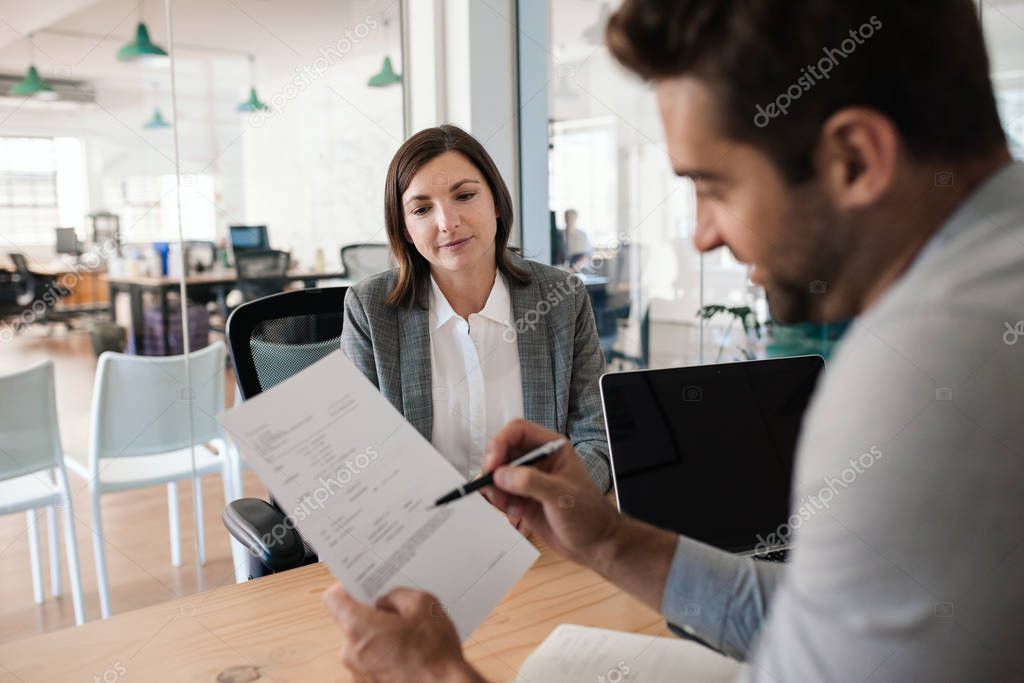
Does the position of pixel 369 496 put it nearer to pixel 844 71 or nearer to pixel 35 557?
pixel 844 71

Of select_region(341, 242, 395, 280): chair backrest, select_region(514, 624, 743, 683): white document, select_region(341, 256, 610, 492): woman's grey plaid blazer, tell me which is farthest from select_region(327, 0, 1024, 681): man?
select_region(341, 242, 395, 280): chair backrest

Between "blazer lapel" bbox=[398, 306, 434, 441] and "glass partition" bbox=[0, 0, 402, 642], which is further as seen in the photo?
"glass partition" bbox=[0, 0, 402, 642]

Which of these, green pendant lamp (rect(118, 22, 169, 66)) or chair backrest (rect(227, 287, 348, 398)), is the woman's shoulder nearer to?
chair backrest (rect(227, 287, 348, 398))

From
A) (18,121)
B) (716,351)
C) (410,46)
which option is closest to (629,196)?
(716,351)

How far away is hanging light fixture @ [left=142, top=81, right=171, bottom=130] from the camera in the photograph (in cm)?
282

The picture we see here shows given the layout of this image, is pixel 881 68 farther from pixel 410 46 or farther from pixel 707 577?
pixel 410 46

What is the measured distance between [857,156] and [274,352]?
1492 millimetres

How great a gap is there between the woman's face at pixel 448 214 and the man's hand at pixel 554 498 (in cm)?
96

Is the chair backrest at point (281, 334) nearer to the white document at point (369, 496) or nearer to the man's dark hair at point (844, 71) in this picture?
the white document at point (369, 496)

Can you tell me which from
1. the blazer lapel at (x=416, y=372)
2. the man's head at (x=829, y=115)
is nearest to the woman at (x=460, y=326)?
the blazer lapel at (x=416, y=372)

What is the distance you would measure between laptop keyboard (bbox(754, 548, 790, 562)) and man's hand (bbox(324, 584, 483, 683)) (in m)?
0.65

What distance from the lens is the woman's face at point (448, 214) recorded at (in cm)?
190

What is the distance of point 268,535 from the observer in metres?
1.47

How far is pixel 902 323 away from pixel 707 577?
497 millimetres
